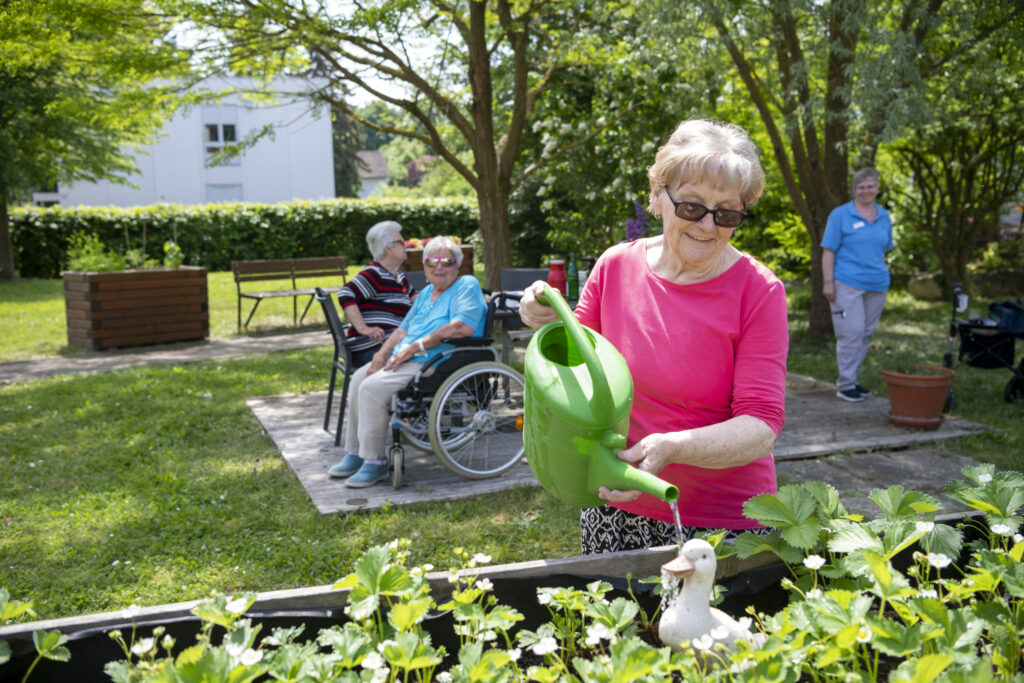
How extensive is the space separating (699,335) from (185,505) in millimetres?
3315

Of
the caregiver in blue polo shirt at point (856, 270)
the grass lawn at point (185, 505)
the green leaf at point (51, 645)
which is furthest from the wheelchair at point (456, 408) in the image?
the green leaf at point (51, 645)

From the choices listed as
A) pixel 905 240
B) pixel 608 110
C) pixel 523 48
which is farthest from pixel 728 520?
pixel 905 240

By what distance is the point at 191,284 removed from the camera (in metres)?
9.45

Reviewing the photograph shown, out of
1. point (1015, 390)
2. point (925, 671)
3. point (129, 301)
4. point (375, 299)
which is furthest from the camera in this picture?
point (129, 301)

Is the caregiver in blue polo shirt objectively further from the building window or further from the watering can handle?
the building window

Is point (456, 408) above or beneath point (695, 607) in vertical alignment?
beneath

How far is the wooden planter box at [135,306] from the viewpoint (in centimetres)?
892

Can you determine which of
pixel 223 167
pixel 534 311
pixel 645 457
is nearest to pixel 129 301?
pixel 534 311

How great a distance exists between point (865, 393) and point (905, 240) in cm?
712

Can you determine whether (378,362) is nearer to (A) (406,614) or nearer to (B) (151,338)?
(A) (406,614)

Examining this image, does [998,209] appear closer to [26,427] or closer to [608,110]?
[608,110]

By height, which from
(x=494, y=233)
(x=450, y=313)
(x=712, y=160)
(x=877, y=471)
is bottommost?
(x=877, y=471)

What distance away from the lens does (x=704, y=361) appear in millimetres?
1638

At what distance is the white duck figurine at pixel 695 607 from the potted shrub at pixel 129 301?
29.3 ft
